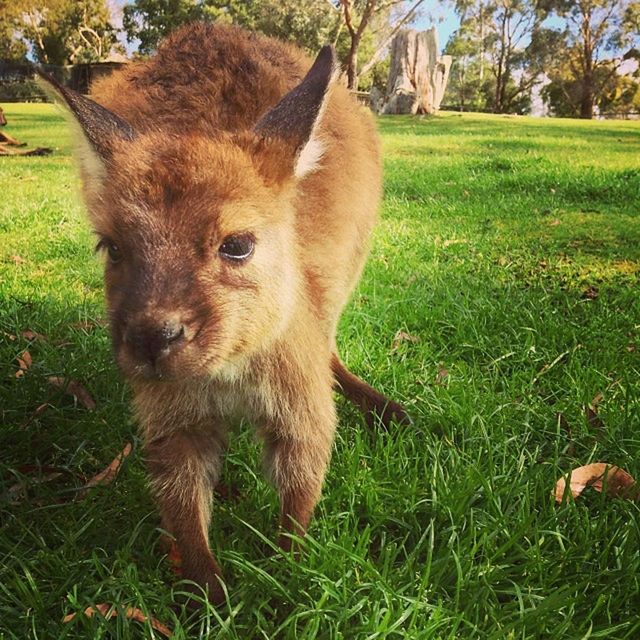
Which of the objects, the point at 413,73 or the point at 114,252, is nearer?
the point at 114,252

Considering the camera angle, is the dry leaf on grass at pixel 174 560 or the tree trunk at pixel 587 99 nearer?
the dry leaf on grass at pixel 174 560

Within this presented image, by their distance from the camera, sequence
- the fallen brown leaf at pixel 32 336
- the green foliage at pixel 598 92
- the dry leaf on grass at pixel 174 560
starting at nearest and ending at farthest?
the dry leaf on grass at pixel 174 560 → the fallen brown leaf at pixel 32 336 → the green foliage at pixel 598 92

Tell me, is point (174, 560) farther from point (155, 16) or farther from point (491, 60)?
point (491, 60)

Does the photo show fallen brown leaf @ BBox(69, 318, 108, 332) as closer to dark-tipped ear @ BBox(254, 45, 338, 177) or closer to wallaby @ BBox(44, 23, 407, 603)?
wallaby @ BBox(44, 23, 407, 603)

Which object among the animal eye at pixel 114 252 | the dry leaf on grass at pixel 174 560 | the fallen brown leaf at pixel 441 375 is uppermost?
the animal eye at pixel 114 252

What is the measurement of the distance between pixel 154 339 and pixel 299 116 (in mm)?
751

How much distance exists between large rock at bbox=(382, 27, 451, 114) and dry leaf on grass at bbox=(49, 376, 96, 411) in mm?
15529

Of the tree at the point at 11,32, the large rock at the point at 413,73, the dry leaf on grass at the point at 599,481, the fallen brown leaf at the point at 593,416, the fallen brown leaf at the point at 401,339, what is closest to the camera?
the dry leaf on grass at the point at 599,481

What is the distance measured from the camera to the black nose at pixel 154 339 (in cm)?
145

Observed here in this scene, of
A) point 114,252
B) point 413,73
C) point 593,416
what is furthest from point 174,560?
point 413,73

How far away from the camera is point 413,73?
16.8 m

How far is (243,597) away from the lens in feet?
5.59

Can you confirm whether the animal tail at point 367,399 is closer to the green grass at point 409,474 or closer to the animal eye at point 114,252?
the green grass at point 409,474

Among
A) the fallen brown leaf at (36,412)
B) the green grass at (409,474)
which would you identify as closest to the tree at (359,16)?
the green grass at (409,474)
